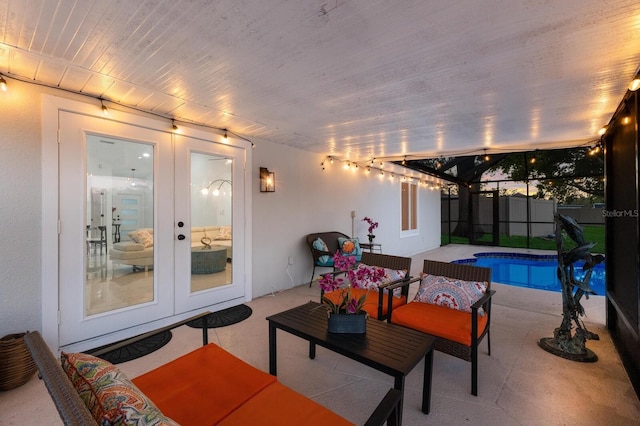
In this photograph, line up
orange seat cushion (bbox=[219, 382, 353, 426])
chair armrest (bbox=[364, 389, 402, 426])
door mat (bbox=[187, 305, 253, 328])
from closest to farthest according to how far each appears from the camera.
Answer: chair armrest (bbox=[364, 389, 402, 426]) < orange seat cushion (bbox=[219, 382, 353, 426]) < door mat (bbox=[187, 305, 253, 328])

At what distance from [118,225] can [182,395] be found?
2.28m

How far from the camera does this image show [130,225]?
3.12m

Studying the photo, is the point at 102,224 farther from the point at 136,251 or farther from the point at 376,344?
the point at 376,344

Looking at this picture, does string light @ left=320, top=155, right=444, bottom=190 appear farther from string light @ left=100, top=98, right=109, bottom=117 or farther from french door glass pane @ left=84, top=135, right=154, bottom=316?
string light @ left=100, top=98, right=109, bottom=117

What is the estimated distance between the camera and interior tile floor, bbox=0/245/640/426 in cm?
188

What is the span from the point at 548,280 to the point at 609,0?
6.84 meters

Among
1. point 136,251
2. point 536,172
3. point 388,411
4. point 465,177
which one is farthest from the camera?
point 465,177

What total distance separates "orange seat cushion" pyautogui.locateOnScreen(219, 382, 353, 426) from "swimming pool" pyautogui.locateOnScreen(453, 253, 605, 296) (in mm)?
5862

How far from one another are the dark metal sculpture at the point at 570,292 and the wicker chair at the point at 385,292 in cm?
139

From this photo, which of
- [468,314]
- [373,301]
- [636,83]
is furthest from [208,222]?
[636,83]

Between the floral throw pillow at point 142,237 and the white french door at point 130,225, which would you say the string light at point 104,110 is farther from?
the floral throw pillow at point 142,237

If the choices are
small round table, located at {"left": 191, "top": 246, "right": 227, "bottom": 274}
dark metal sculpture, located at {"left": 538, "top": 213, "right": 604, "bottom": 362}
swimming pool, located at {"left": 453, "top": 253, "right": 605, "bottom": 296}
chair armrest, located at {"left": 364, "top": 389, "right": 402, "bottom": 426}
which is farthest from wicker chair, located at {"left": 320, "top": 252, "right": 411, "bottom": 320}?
swimming pool, located at {"left": 453, "top": 253, "right": 605, "bottom": 296}

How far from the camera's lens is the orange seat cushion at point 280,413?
4.13 feet

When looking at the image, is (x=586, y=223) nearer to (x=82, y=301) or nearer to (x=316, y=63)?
(x=316, y=63)
